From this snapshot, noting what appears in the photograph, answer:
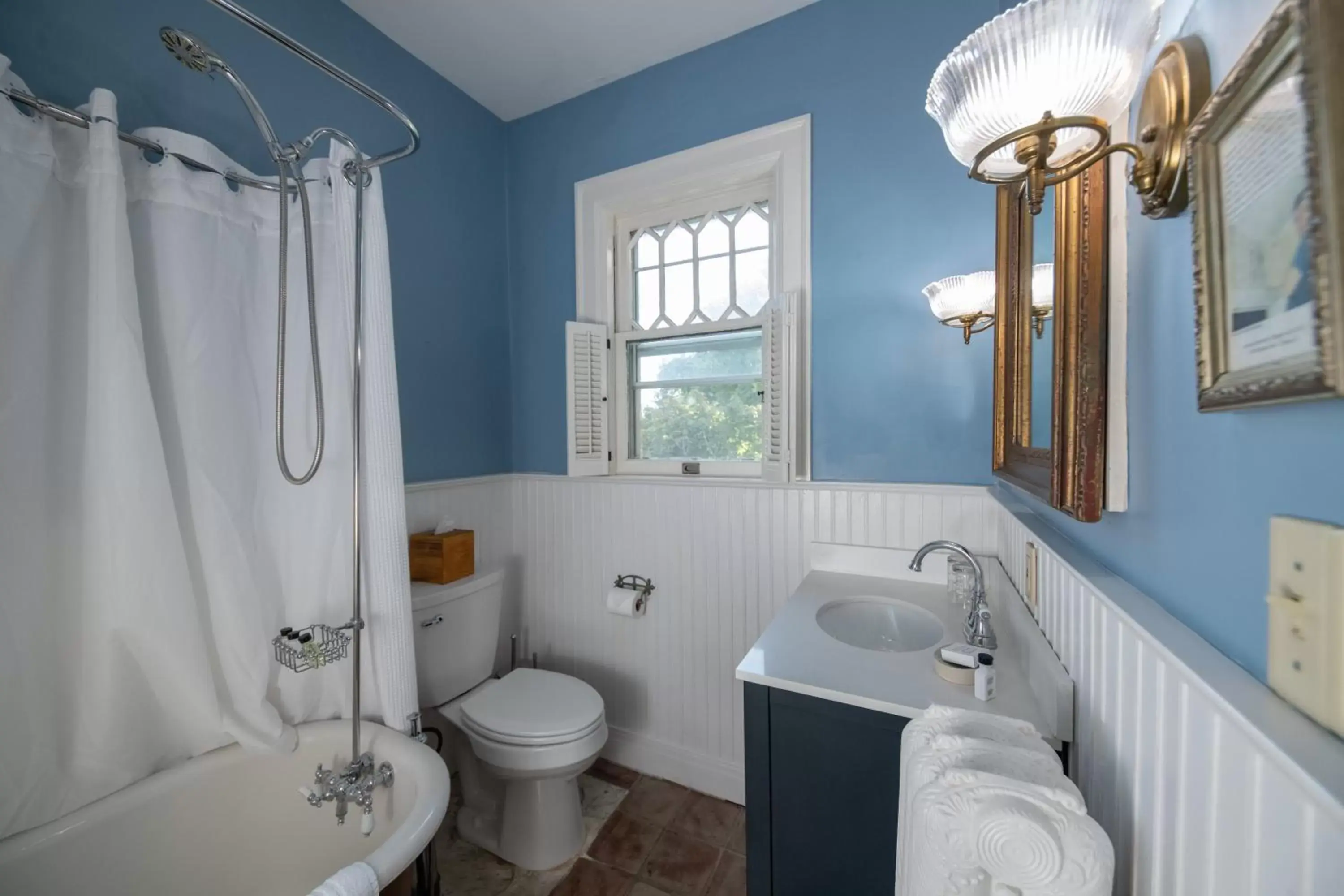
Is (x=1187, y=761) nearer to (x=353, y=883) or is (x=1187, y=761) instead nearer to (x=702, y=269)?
(x=353, y=883)

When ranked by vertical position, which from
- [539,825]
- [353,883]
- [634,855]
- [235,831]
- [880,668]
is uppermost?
[880,668]

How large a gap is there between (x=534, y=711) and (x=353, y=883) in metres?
0.69

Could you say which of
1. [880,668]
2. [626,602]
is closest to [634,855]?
[626,602]

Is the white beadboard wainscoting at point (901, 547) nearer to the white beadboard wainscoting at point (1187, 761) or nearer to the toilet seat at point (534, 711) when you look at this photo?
the white beadboard wainscoting at point (1187, 761)

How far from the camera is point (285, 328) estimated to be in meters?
1.19

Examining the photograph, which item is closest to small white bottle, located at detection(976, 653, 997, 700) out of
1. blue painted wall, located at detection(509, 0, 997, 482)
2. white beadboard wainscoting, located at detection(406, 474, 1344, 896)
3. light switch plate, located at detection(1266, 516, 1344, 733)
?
white beadboard wainscoting, located at detection(406, 474, 1344, 896)

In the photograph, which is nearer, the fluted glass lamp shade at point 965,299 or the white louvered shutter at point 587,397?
the fluted glass lamp shade at point 965,299

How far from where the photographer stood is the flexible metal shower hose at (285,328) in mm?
1135

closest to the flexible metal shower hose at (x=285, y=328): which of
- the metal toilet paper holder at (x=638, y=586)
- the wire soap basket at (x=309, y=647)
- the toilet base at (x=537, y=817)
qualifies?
the wire soap basket at (x=309, y=647)

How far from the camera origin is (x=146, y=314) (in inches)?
42.1

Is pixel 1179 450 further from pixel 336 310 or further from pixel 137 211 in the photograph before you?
pixel 137 211

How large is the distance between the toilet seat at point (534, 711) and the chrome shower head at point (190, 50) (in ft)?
5.42

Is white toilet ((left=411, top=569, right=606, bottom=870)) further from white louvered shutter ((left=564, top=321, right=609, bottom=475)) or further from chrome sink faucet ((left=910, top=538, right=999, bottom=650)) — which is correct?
chrome sink faucet ((left=910, top=538, right=999, bottom=650))

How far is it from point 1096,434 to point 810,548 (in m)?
1.04
